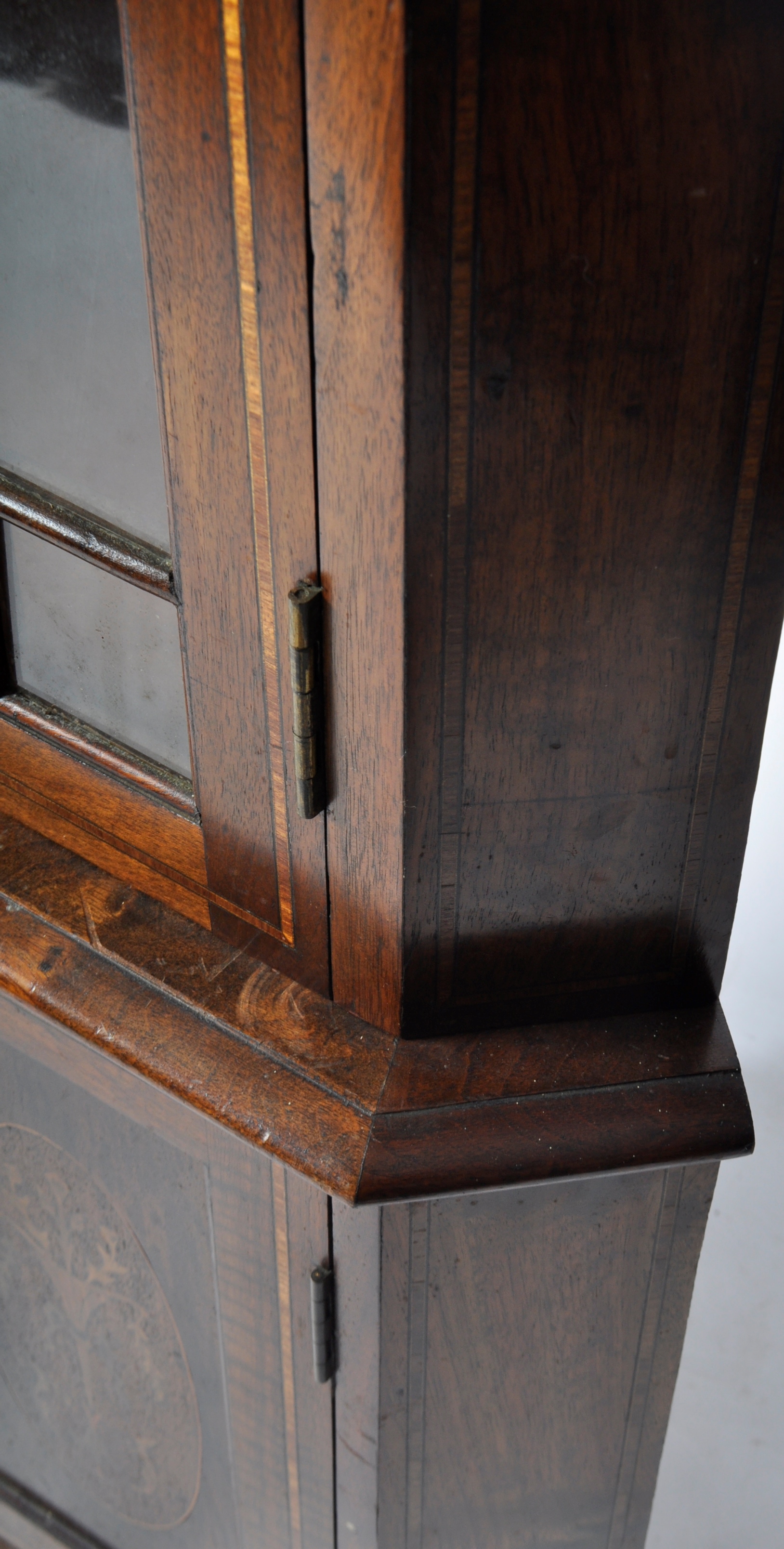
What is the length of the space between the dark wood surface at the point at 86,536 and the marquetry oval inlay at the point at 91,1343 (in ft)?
1.40

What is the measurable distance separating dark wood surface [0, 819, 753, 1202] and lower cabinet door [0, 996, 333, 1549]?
0.07 m

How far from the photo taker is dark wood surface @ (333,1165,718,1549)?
71 centimetres

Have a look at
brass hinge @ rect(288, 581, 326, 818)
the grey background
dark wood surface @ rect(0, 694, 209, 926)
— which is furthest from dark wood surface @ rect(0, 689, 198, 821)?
the grey background

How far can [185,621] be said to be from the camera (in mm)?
632

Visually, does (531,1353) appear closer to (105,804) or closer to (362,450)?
(105,804)

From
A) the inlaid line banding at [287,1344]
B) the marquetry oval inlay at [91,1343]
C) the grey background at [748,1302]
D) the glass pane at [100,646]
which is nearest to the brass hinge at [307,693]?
the glass pane at [100,646]

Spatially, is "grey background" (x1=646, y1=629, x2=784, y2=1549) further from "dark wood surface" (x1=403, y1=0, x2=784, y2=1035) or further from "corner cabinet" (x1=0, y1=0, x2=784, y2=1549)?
"dark wood surface" (x1=403, y1=0, x2=784, y2=1035)

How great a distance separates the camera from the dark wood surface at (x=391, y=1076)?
63cm

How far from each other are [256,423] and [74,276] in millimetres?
125

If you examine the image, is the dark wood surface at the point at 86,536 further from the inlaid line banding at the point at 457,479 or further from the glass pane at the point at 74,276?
the inlaid line banding at the point at 457,479

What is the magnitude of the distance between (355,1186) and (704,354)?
0.40 metres

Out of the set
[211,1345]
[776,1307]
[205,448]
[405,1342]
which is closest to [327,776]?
[205,448]

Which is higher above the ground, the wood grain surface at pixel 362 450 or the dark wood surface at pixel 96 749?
the wood grain surface at pixel 362 450

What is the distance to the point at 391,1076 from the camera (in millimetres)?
650
